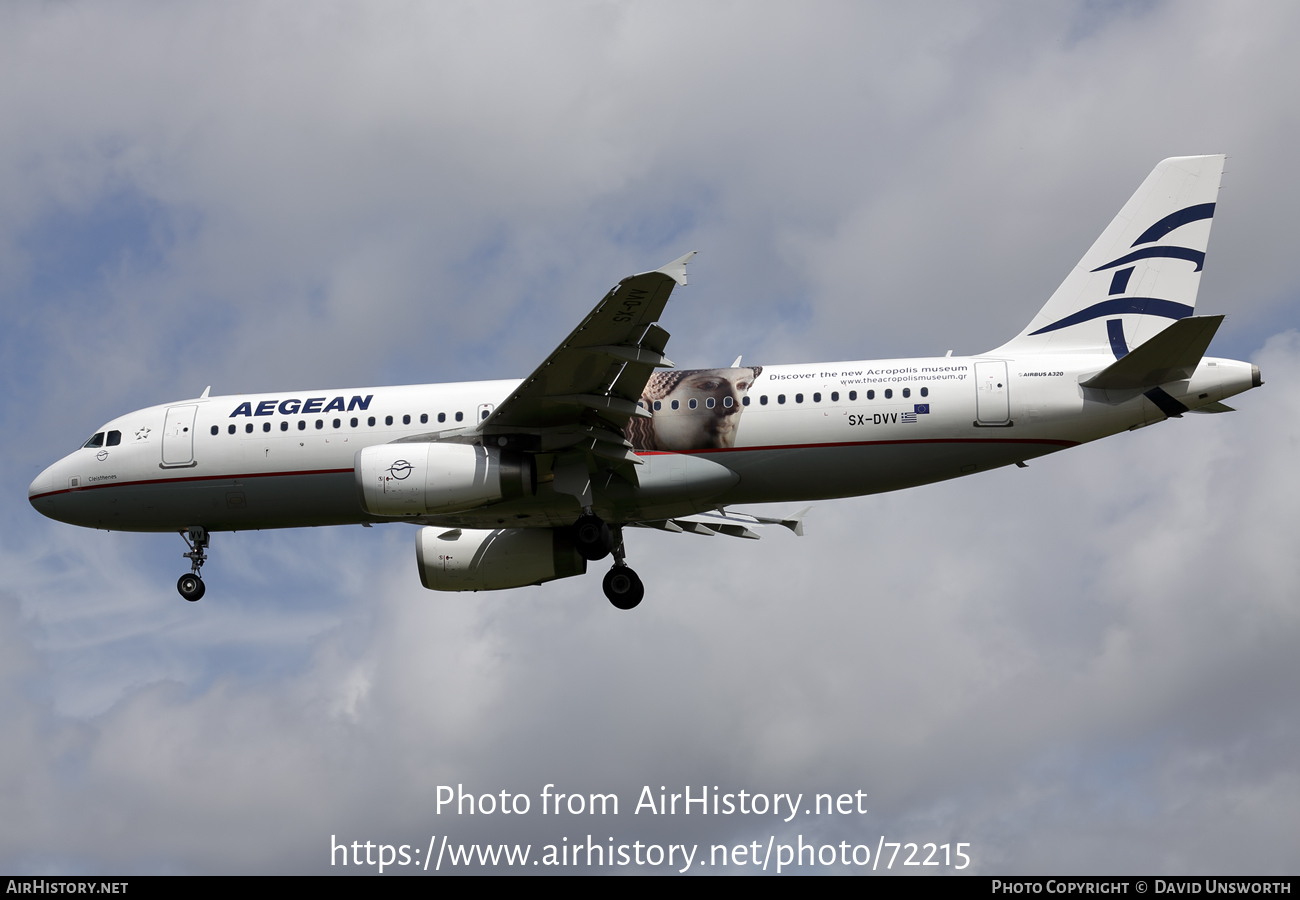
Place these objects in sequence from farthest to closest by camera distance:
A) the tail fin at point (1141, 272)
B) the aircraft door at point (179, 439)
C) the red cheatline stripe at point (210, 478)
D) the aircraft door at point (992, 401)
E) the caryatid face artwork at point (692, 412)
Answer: the aircraft door at point (179, 439) < the red cheatline stripe at point (210, 478) < the tail fin at point (1141, 272) < the caryatid face artwork at point (692, 412) < the aircraft door at point (992, 401)

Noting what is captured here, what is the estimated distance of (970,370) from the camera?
87.7ft

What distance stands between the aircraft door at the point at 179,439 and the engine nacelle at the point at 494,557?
17.3ft

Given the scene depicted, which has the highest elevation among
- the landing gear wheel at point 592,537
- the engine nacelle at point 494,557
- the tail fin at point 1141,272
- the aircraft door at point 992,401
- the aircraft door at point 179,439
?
the tail fin at point 1141,272

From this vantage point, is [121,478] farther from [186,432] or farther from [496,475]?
[496,475]

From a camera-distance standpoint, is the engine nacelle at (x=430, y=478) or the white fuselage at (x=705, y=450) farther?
the white fuselage at (x=705, y=450)

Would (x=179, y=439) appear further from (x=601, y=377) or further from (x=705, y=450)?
(x=705, y=450)

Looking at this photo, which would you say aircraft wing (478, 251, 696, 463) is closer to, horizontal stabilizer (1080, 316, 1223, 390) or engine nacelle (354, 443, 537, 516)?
engine nacelle (354, 443, 537, 516)

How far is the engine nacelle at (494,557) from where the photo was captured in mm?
30672

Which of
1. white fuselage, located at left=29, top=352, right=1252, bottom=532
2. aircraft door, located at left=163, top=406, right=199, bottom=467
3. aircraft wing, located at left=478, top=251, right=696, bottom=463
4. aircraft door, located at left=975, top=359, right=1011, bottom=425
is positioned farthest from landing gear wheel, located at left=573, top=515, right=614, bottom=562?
aircraft door, located at left=163, top=406, right=199, bottom=467

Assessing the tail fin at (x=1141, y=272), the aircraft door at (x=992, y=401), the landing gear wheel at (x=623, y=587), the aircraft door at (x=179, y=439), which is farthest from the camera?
the landing gear wheel at (x=623, y=587)

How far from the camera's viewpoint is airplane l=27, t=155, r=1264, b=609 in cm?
2573

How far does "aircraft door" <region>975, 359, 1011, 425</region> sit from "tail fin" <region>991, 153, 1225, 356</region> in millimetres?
1460

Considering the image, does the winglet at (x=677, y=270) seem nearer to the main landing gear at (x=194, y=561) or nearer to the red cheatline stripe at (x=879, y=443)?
the red cheatline stripe at (x=879, y=443)

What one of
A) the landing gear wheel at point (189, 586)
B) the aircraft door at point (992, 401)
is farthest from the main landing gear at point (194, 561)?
the aircraft door at point (992, 401)
